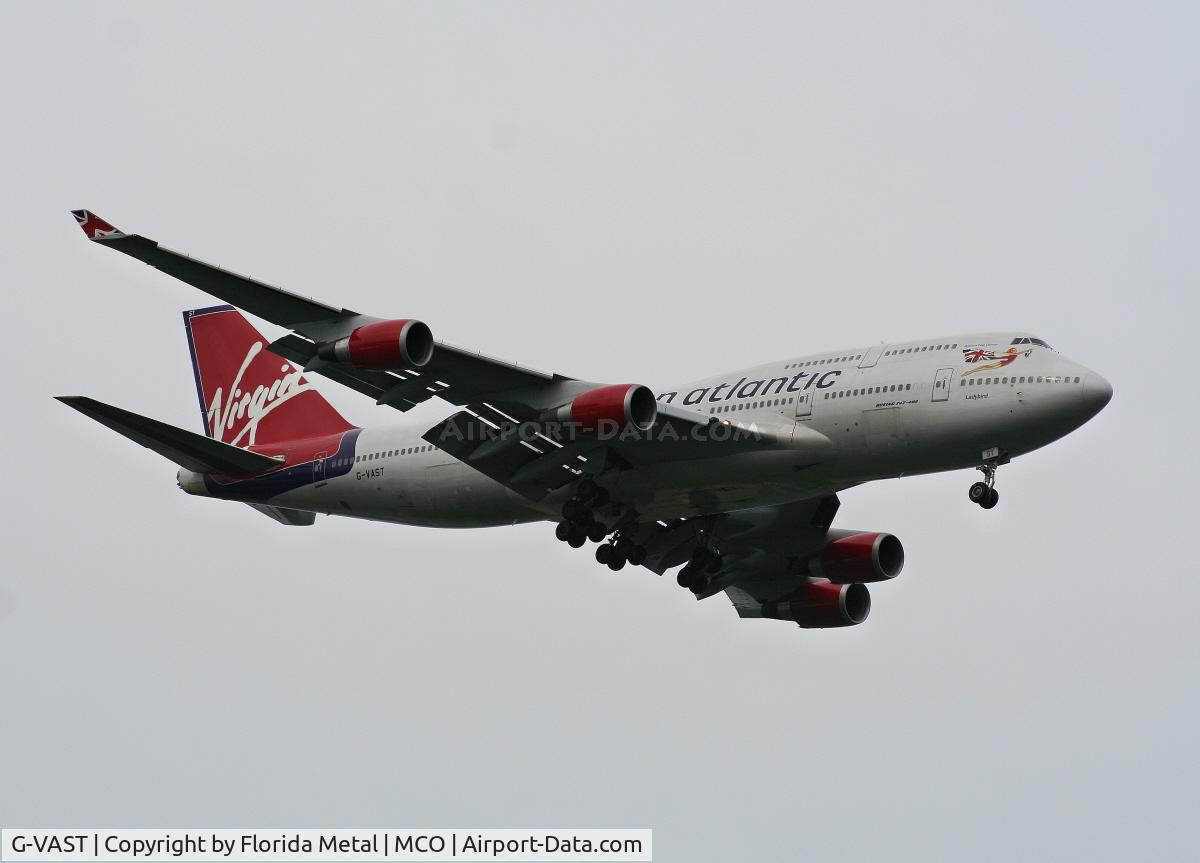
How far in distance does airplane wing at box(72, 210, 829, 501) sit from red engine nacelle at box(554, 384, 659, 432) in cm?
17

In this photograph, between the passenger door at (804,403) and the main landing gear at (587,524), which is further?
the main landing gear at (587,524)

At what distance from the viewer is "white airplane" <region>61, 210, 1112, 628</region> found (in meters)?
36.1

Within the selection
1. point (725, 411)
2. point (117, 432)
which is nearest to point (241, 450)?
point (117, 432)

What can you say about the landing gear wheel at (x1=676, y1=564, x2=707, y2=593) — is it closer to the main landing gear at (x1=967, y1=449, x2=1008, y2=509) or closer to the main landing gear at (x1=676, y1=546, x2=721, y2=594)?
the main landing gear at (x1=676, y1=546, x2=721, y2=594)

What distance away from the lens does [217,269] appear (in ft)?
116

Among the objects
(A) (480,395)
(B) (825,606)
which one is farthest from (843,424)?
(B) (825,606)

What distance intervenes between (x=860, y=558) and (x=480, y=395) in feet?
38.7

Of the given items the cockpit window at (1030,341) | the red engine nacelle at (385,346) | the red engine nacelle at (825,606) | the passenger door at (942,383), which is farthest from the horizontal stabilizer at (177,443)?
the cockpit window at (1030,341)

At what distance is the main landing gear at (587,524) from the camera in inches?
1572

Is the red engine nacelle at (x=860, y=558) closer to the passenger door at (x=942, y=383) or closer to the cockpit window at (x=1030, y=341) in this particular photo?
the passenger door at (x=942, y=383)

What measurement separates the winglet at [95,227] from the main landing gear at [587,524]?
39.1 ft

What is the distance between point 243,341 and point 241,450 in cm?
618

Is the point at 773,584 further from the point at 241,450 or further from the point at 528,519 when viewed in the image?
the point at 241,450

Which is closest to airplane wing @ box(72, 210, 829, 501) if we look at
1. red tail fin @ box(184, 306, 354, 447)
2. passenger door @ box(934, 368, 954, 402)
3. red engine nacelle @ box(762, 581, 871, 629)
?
passenger door @ box(934, 368, 954, 402)
